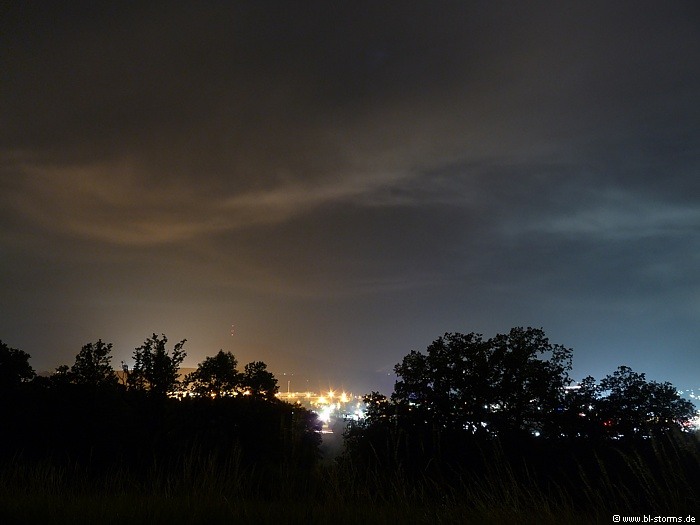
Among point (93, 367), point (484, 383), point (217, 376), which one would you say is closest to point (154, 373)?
point (93, 367)

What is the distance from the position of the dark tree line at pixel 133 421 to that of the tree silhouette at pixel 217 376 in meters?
29.0

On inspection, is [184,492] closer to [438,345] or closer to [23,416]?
[23,416]

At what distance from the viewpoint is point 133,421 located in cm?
1702

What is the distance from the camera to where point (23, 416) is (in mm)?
17422

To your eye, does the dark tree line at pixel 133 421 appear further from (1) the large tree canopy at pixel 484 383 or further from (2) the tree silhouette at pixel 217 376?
(2) the tree silhouette at pixel 217 376

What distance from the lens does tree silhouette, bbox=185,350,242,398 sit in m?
51.9

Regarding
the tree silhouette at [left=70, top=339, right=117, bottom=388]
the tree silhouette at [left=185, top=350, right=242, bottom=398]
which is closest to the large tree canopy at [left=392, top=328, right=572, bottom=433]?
the tree silhouette at [left=70, top=339, right=117, bottom=388]

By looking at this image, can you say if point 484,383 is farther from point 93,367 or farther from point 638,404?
point 93,367

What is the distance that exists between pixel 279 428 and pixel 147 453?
18.8 feet

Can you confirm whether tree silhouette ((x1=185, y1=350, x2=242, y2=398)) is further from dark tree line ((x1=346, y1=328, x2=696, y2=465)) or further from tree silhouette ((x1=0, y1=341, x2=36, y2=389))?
dark tree line ((x1=346, y1=328, x2=696, y2=465))

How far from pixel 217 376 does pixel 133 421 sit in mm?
36437

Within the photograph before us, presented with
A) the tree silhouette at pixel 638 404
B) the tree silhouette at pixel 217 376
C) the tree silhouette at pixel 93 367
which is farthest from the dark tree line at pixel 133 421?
the tree silhouette at pixel 217 376

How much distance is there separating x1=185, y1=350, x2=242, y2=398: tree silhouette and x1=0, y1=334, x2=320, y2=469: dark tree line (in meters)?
29.0

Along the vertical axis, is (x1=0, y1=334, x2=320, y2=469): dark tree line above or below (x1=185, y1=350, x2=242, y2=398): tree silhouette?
below
